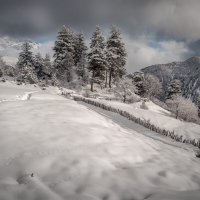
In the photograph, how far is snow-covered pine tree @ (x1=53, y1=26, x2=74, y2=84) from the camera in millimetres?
58656

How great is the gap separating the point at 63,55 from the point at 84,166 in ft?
174

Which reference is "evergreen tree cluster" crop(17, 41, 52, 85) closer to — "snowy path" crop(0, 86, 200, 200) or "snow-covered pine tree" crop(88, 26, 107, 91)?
"snow-covered pine tree" crop(88, 26, 107, 91)

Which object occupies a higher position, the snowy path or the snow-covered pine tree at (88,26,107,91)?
the snow-covered pine tree at (88,26,107,91)

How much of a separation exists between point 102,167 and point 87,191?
1370mm

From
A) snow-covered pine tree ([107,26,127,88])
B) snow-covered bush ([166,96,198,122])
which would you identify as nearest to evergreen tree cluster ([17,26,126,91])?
snow-covered pine tree ([107,26,127,88])

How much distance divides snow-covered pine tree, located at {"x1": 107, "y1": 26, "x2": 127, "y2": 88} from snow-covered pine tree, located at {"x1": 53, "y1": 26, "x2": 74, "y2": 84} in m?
9.32

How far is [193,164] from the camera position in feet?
27.7

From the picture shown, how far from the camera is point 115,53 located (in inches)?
2205

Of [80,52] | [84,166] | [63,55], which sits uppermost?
[80,52]

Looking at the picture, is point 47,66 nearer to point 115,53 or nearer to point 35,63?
point 35,63

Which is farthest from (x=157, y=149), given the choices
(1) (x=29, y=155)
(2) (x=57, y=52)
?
(2) (x=57, y=52)

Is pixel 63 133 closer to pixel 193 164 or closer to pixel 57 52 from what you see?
pixel 193 164

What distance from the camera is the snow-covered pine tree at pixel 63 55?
5866 centimetres

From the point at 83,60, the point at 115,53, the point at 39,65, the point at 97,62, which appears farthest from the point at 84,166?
the point at 39,65
